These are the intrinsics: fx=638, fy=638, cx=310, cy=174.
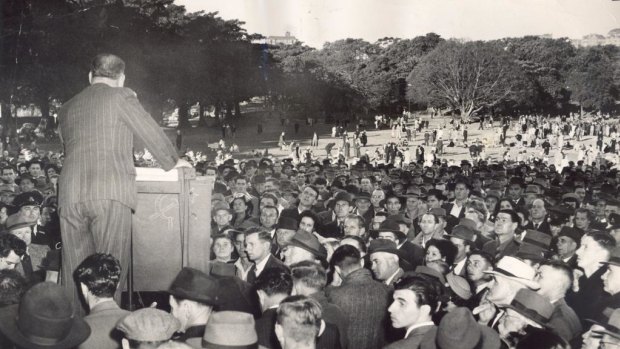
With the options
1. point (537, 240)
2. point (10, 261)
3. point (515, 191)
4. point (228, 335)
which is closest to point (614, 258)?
point (537, 240)

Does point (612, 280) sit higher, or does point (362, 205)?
point (612, 280)

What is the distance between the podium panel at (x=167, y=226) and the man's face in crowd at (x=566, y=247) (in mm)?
5466

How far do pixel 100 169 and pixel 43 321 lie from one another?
109cm

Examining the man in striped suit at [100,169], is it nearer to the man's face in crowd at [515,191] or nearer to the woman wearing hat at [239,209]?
the woman wearing hat at [239,209]

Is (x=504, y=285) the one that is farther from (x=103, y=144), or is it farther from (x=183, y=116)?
(x=183, y=116)

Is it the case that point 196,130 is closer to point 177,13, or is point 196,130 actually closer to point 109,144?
point 177,13

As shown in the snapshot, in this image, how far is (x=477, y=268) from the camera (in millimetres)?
6859

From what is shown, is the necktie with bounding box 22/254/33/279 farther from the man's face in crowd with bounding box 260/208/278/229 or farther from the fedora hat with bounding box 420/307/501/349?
the fedora hat with bounding box 420/307/501/349

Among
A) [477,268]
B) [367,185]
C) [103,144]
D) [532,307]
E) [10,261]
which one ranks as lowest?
[367,185]

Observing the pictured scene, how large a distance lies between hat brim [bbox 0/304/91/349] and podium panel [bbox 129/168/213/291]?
2.39 ft

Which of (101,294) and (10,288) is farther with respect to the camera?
(10,288)

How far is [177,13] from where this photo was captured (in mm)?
63000

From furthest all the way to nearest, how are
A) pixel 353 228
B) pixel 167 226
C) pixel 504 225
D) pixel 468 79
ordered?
pixel 468 79
pixel 504 225
pixel 353 228
pixel 167 226

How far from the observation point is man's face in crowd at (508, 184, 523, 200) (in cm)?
1435
